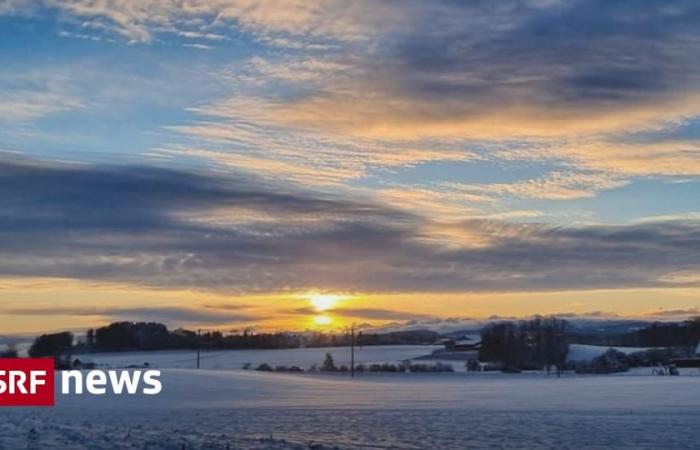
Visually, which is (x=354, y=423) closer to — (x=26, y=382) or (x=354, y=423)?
(x=354, y=423)

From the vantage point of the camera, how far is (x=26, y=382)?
44406 millimetres

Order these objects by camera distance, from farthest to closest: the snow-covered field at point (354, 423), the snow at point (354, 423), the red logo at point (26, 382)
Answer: the red logo at point (26, 382)
the snow at point (354, 423)
the snow-covered field at point (354, 423)

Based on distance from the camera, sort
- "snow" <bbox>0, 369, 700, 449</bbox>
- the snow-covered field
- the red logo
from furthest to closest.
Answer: the red logo
"snow" <bbox>0, 369, 700, 449</bbox>
the snow-covered field

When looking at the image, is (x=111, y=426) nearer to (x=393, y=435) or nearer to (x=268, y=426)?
(x=268, y=426)

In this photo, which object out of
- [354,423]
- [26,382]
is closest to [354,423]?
[354,423]

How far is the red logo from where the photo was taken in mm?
41169

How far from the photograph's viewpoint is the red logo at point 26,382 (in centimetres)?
4117

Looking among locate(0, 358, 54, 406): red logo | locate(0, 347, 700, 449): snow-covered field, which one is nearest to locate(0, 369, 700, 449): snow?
locate(0, 347, 700, 449): snow-covered field

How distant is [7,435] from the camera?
25469 mm

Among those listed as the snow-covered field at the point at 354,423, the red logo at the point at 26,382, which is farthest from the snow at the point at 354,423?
the red logo at the point at 26,382

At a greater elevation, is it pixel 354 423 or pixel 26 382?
pixel 26 382

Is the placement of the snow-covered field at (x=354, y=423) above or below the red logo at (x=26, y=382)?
below

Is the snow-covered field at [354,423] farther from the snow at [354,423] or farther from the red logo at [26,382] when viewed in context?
the red logo at [26,382]

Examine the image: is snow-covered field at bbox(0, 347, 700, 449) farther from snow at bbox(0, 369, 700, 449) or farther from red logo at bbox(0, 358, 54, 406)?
red logo at bbox(0, 358, 54, 406)
